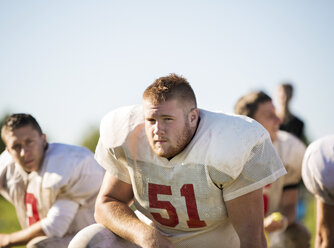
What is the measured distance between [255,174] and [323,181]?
66 cm

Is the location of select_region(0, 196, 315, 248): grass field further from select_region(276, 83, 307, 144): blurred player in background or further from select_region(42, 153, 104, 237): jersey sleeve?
select_region(42, 153, 104, 237): jersey sleeve

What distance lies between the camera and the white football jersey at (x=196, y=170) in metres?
2.71

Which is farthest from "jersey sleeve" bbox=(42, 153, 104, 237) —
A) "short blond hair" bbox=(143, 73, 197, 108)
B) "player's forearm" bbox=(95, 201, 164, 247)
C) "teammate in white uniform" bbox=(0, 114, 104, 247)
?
"short blond hair" bbox=(143, 73, 197, 108)

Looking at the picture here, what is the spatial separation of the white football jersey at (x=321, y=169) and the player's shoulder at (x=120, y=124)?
108 cm

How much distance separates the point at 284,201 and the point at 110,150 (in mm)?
2536

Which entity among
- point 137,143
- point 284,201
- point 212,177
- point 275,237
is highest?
point 137,143

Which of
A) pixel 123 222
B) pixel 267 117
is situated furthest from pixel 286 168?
pixel 123 222

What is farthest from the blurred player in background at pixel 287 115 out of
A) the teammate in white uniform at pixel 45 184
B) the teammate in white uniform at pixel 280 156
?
the teammate in white uniform at pixel 45 184

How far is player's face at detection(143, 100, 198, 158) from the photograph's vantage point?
2768mm

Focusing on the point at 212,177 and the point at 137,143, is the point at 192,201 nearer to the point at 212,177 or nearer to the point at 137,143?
the point at 212,177

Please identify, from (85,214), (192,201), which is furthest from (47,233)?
(192,201)

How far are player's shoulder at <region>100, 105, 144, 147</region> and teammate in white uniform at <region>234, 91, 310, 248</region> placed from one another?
1753 mm

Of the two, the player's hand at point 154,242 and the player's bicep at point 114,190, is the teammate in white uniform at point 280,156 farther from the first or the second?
the player's hand at point 154,242

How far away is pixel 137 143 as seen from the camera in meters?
2.97
